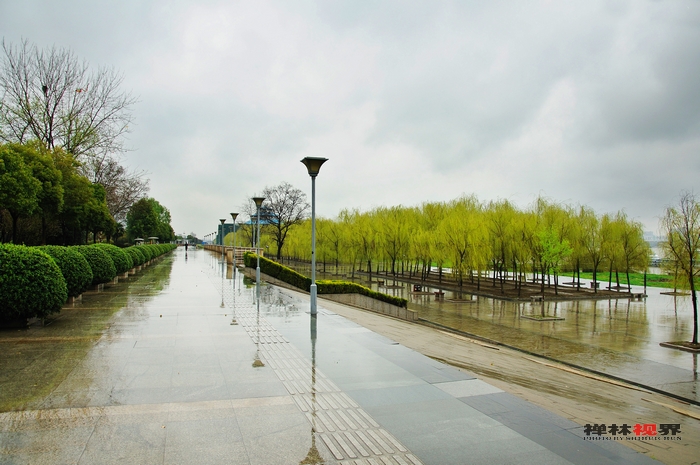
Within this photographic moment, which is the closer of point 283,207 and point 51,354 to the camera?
point 51,354

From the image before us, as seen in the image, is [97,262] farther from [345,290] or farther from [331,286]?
[345,290]

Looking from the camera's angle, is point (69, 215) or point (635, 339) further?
point (69, 215)

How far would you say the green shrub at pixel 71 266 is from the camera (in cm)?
1220

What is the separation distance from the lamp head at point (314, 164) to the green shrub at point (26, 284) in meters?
6.58

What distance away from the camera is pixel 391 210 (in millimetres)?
47500

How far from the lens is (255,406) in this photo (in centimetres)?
545

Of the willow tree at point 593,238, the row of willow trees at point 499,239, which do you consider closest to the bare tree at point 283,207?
the row of willow trees at point 499,239

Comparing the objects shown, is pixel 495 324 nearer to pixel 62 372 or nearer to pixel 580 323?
pixel 580 323

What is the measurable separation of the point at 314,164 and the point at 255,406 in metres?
8.28

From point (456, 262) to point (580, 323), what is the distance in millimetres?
11573

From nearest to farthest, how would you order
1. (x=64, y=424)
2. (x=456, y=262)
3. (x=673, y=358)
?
(x=64, y=424) → (x=673, y=358) → (x=456, y=262)

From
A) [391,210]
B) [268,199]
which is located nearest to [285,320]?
[391,210]

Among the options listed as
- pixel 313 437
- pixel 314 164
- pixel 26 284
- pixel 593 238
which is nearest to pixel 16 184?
pixel 26 284

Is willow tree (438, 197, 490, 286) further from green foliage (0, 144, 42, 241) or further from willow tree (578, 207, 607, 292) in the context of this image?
green foliage (0, 144, 42, 241)
